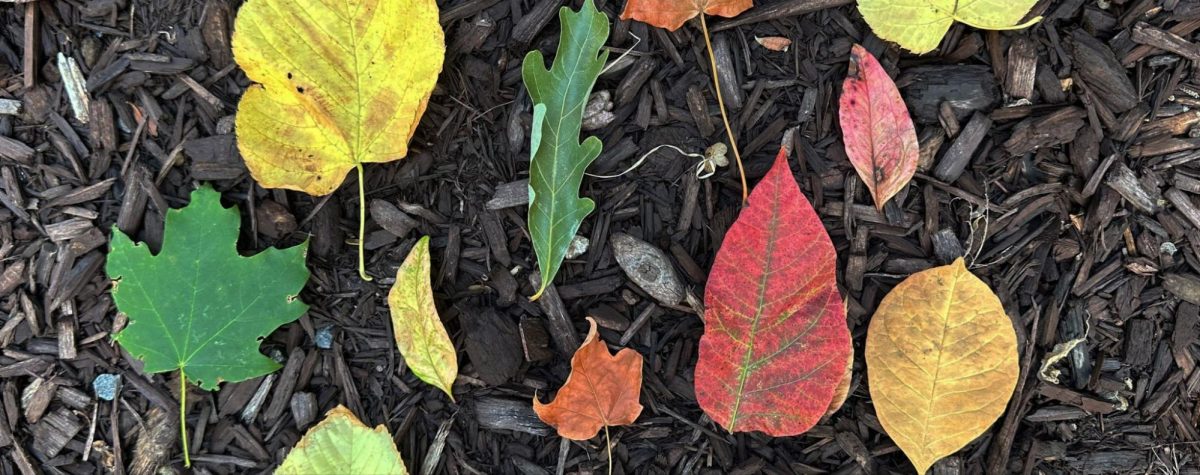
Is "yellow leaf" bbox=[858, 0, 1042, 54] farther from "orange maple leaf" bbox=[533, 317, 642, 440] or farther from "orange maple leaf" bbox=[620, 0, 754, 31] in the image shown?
"orange maple leaf" bbox=[533, 317, 642, 440]

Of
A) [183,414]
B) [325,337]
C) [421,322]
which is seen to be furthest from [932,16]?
[183,414]

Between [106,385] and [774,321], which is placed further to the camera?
[106,385]

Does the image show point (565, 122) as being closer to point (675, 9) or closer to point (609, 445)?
point (675, 9)

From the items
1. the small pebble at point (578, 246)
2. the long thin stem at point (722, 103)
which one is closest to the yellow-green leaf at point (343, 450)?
the small pebble at point (578, 246)

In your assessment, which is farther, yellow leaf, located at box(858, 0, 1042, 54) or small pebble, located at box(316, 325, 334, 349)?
small pebble, located at box(316, 325, 334, 349)

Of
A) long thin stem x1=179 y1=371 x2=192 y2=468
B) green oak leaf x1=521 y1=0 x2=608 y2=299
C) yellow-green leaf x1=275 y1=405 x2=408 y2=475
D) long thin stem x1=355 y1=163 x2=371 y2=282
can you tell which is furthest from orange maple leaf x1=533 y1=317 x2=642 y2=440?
long thin stem x1=179 y1=371 x2=192 y2=468

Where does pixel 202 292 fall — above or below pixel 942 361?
above
